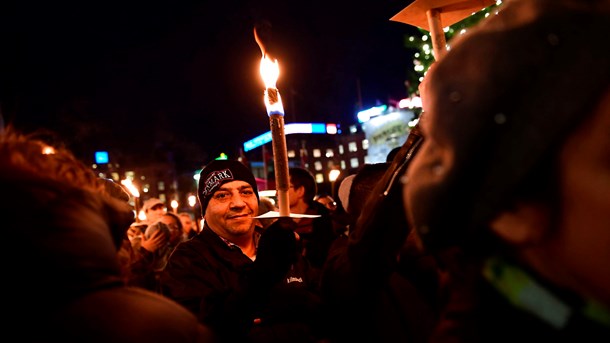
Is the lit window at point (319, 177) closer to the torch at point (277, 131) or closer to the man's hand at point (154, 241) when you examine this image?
the man's hand at point (154, 241)

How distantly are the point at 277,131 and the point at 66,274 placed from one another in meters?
1.37

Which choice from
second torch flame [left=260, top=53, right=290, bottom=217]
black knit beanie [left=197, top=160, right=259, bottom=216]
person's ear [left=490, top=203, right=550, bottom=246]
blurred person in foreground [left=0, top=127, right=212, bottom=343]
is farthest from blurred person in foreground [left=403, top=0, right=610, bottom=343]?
black knit beanie [left=197, top=160, right=259, bottom=216]

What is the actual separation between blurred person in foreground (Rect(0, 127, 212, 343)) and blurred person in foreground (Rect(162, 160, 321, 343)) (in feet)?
3.78

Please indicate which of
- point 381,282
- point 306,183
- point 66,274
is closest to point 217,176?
point 306,183

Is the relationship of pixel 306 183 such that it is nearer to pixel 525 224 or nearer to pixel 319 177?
pixel 525 224

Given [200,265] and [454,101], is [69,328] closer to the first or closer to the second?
[454,101]

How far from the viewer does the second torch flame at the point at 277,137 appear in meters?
2.21

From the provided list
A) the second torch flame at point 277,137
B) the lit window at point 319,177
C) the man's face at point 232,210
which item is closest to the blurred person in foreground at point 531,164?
the second torch flame at point 277,137

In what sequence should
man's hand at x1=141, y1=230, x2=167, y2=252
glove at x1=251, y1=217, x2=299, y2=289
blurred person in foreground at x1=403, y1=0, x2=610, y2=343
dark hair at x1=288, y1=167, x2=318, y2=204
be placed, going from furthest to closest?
1. dark hair at x1=288, y1=167, x2=318, y2=204
2. man's hand at x1=141, y1=230, x2=167, y2=252
3. glove at x1=251, y1=217, x2=299, y2=289
4. blurred person in foreground at x1=403, y1=0, x2=610, y2=343

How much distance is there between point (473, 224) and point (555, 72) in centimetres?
42

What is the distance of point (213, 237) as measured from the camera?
375 cm

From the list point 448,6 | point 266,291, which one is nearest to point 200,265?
point 266,291

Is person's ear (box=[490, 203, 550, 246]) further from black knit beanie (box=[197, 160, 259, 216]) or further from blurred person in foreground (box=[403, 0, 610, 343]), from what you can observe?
black knit beanie (box=[197, 160, 259, 216])

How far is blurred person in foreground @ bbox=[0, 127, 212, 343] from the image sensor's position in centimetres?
109
